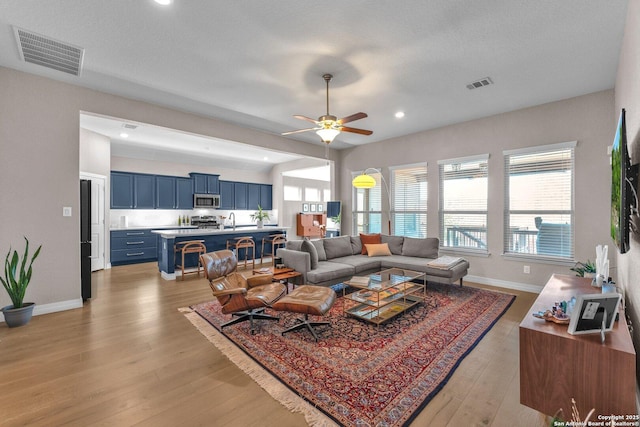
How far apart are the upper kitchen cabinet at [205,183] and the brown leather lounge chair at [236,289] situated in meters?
5.99

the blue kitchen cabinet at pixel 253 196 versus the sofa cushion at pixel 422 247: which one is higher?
the blue kitchen cabinet at pixel 253 196

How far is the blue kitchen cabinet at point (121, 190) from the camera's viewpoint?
7.38m

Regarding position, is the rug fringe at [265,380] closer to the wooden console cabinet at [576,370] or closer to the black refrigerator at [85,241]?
the wooden console cabinet at [576,370]

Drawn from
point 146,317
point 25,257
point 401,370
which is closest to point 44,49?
point 25,257

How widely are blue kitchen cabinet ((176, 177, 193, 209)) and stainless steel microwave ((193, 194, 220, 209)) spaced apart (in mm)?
141

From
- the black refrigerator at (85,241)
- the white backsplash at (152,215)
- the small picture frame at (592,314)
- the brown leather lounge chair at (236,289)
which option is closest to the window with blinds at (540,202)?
the small picture frame at (592,314)

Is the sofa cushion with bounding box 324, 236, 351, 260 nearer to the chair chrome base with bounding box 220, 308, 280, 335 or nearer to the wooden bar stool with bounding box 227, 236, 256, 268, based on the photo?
the chair chrome base with bounding box 220, 308, 280, 335

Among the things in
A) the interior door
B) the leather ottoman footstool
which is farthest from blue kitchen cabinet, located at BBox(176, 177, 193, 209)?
the leather ottoman footstool

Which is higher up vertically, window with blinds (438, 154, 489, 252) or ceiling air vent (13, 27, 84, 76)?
ceiling air vent (13, 27, 84, 76)

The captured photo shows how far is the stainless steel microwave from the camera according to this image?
8805 millimetres

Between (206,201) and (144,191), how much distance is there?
1.72 m

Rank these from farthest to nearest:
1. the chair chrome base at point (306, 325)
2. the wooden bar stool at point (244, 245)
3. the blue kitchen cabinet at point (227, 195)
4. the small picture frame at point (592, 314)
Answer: the blue kitchen cabinet at point (227, 195) < the wooden bar stool at point (244, 245) < the chair chrome base at point (306, 325) < the small picture frame at point (592, 314)

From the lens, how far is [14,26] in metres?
2.65

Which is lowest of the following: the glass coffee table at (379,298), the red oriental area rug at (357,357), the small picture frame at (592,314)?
the red oriental area rug at (357,357)
